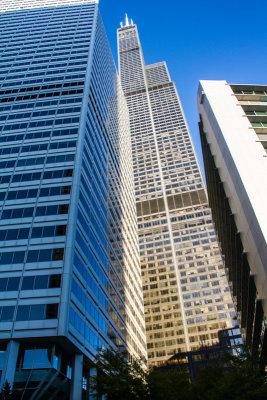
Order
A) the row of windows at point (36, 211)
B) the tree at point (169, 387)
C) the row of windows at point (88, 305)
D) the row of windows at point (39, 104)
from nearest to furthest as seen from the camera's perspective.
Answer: the tree at point (169, 387)
the row of windows at point (88, 305)
the row of windows at point (36, 211)
the row of windows at point (39, 104)

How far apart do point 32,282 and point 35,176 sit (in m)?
19.3

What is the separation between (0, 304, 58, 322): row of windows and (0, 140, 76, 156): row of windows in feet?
95.1

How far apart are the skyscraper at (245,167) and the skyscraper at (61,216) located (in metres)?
20.5

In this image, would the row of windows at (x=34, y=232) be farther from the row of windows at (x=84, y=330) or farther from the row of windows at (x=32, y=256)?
the row of windows at (x=84, y=330)

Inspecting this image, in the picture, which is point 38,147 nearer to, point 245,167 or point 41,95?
point 41,95

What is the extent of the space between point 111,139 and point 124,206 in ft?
59.6

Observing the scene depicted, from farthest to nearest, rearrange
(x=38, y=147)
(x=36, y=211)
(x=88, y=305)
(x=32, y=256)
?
(x=38, y=147)
(x=36, y=211)
(x=88, y=305)
(x=32, y=256)

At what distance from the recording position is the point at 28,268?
1630 inches

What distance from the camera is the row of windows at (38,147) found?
57562mm

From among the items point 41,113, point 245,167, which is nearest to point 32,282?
point 245,167

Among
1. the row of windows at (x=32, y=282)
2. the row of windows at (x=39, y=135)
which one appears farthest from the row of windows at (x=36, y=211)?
the row of windows at (x=39, y=135)

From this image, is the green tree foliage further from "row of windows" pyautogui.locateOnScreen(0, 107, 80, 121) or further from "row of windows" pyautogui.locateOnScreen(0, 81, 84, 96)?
"row of windows" pyautogui.locateOnScreen(0, 81, 84, 96)

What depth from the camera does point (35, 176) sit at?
53.1m

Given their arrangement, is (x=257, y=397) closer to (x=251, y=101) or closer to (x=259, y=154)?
(x=259, y=154)
